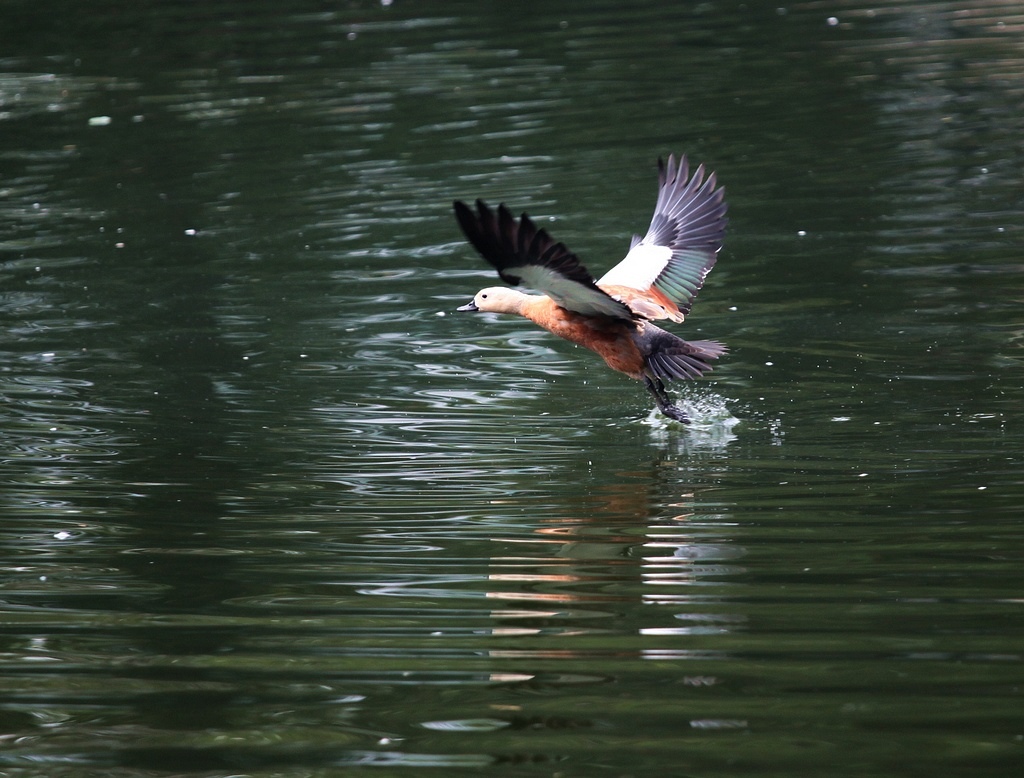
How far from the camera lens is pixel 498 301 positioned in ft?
26.6

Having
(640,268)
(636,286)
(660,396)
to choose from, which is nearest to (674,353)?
(660,396)

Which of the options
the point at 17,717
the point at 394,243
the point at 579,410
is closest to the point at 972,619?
the point at 17,717

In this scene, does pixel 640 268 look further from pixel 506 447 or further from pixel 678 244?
pixel 506 447

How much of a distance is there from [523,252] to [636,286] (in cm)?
202

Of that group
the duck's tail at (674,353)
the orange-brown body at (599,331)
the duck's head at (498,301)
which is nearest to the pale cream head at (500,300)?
the duck's head at (498,301)

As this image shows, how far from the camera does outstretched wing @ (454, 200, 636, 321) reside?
19.4 ft

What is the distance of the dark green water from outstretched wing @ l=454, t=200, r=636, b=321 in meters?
0.92

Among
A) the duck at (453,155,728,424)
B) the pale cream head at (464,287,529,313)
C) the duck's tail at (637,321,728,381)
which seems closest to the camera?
the duck at (453,155,728,424)

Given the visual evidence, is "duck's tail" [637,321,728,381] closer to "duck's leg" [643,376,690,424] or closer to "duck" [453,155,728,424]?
"duck" [453,155,728,424]

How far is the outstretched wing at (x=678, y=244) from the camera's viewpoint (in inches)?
322

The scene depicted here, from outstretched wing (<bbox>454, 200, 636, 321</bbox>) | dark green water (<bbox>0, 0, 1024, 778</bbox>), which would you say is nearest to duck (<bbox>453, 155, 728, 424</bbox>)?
outstretched wing (<bbox>454, 200, 636, 321</bbox>)

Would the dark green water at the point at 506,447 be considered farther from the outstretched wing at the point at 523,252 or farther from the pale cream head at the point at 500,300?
the outstretched wing at the point at 523,252

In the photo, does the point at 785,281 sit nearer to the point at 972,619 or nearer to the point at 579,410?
the point at 579,410

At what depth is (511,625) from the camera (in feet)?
15.7
